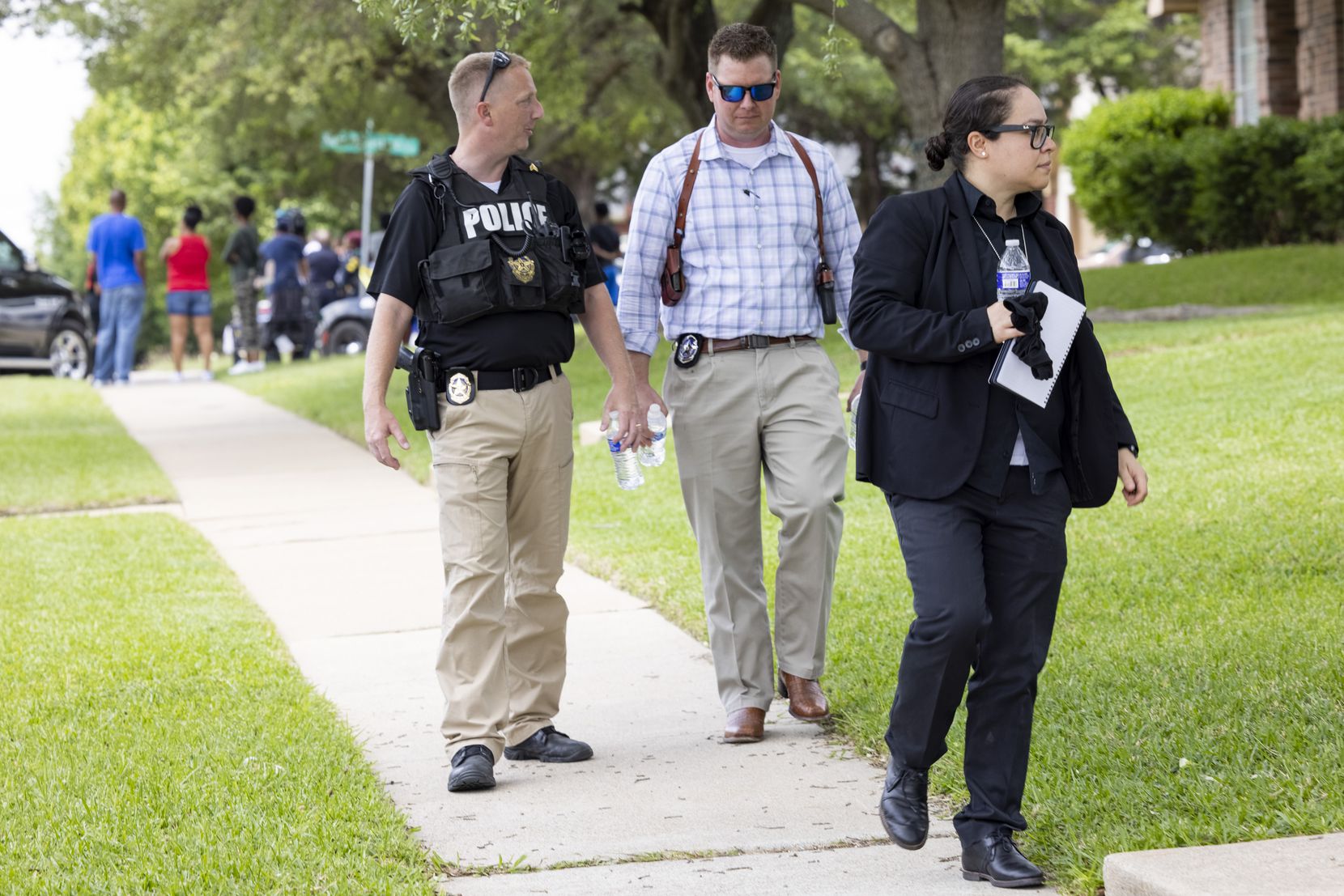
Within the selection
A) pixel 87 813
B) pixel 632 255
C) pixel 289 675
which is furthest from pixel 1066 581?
pixel 87 813

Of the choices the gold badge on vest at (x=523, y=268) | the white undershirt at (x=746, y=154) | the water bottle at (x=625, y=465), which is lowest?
the water bottle at (x=625, y=465)

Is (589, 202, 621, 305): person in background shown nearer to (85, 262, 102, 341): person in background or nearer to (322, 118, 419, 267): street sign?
(322, 118, 419, 267): street sign

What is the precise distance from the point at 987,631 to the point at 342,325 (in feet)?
66.6

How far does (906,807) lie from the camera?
13.1 feet

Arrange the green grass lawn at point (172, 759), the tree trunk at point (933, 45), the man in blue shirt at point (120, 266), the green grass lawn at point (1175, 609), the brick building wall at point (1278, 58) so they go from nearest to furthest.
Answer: the green grass lawn at point (172, 759) < the green grass lawn at point (1175, 609) < the tree trunk at point (933, 45) < the man in blue shirt at point (120, 266) < the brick building wall at point (1278, 58)

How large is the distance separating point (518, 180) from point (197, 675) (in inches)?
91.3

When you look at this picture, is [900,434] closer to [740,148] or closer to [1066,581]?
[740,148]

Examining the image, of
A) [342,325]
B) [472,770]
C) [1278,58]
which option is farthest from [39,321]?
[472,770]

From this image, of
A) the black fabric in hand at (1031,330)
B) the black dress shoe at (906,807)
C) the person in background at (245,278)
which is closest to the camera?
the black fabric in hand at (1031,330)

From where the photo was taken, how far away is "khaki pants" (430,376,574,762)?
4.96m

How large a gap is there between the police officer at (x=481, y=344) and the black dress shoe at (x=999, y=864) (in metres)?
1.54

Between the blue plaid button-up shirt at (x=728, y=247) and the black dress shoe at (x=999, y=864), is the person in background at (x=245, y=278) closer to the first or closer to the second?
the blue plaid button-up shirt at (x=728, y=247)

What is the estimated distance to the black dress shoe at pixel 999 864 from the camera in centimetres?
384

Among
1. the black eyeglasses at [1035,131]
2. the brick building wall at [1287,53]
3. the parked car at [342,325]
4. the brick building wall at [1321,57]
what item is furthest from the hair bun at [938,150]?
the brick building wall at [1321,57]
